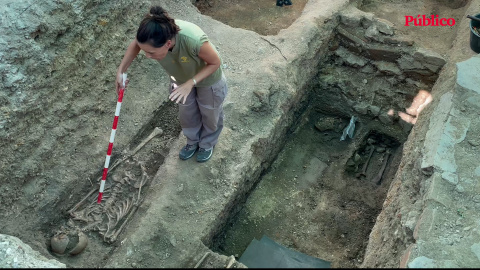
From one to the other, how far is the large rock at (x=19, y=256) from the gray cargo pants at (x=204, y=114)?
5.01ft

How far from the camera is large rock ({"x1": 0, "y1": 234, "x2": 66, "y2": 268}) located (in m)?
3.14

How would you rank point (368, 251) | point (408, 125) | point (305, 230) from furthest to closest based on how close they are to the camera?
point (408, 125) → point (305, 230) → point (368, 251)

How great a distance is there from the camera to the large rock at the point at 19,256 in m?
3.14

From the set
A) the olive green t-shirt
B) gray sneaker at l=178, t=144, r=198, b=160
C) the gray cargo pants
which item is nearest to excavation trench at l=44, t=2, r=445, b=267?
gray sneaker at l=178, t=144, r=198, b=160

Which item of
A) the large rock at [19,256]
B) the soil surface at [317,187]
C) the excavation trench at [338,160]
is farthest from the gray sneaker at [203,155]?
the large rock at [19,256]

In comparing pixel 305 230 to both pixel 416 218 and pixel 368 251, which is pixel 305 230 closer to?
pixel 368 251

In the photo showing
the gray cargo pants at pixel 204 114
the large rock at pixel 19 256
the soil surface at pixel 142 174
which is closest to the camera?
the large rock at pixel 19 256

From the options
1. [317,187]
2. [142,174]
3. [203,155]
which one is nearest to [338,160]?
[317,187]

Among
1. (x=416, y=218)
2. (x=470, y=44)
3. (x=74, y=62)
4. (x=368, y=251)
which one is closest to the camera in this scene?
(x=416, y=218)

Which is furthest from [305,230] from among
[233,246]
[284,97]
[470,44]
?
[470,44]

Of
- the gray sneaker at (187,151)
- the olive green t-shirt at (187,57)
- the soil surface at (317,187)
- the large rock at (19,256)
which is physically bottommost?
the soil surface at (317,187)

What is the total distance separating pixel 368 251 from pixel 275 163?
5.93ft

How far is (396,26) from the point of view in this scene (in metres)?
6.24

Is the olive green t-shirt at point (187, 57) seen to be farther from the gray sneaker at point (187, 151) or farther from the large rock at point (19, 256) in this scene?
the large rock at point (19, 256)
